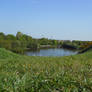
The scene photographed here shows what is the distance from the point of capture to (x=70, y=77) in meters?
2.58

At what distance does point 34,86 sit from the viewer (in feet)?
7.36

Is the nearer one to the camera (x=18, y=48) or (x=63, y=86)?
(x=63, y=86)

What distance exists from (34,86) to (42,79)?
258mm

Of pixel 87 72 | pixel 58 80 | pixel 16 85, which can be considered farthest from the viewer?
pixel 87 72

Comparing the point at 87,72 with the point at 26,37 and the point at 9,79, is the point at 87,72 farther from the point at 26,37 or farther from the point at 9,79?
the point at 26,37

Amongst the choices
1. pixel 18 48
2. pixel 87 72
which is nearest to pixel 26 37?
pixel 18 48

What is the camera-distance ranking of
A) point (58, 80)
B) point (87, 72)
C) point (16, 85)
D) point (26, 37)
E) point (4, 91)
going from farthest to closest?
point (26, 37) < point (87, 72) < point (58, 80) < point (16, 85) < point (4, 91)

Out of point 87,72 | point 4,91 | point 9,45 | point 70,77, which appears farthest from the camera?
point 9,45

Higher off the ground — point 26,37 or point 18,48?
point 26,37

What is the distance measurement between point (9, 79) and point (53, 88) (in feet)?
2.67

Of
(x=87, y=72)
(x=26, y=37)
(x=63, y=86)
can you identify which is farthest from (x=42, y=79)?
(x=26, y=37)

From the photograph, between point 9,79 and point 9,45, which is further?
point 9,45

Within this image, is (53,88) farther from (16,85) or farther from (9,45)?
(9,45)

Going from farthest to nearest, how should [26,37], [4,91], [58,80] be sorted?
[26,37] < [58,80] < [4,91]
